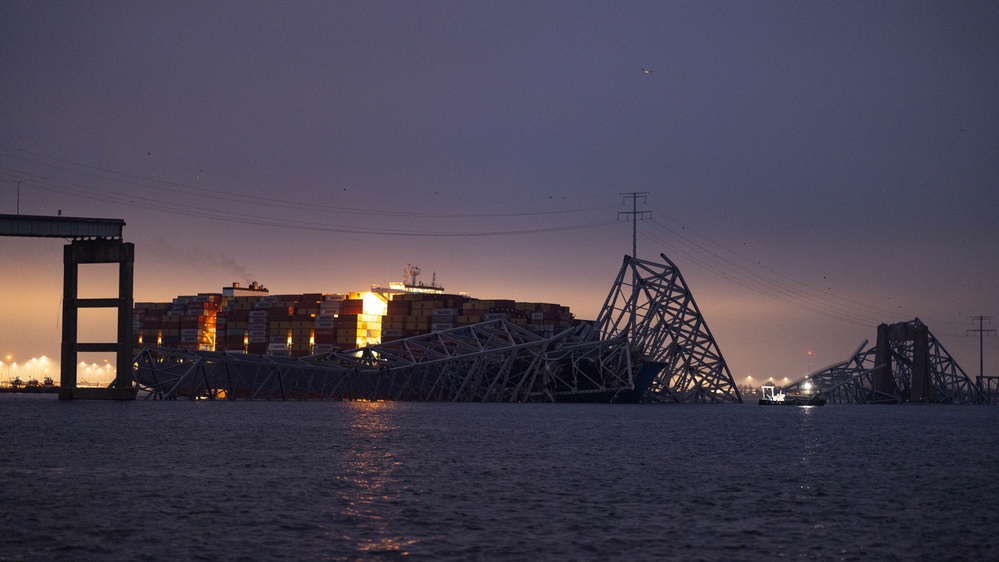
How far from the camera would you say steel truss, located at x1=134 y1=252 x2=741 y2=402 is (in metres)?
126

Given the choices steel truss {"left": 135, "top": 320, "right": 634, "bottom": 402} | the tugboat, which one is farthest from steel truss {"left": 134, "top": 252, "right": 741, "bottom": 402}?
the tugboat

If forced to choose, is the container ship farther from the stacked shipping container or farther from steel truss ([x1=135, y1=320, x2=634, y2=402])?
steel truss ([x1=135, y1=320, x2=634, y2=402])

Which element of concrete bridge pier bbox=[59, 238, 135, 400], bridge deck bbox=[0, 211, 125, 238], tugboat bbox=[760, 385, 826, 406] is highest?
bridge deck bbox=[0, 211, 125, 238]

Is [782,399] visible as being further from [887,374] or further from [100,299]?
[100,299]

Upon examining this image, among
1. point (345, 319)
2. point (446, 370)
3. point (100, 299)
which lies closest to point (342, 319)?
point (345, 319)

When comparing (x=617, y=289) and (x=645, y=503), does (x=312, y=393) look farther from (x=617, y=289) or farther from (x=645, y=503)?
(x=645, y=503)

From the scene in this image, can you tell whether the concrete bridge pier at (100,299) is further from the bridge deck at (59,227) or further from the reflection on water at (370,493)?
the reflection on water at (370,493)

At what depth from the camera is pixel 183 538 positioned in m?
29.4

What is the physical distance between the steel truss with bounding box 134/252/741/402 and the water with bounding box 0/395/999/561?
2087 inches

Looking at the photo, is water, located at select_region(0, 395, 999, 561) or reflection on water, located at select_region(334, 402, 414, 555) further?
reflection on water, located at select_region(334, 402, 414, 555)

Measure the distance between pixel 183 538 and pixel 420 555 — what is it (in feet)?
21.3

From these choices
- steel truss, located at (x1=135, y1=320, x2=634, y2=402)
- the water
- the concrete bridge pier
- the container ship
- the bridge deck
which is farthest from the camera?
the container ship

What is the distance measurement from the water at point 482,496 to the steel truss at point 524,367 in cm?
5301

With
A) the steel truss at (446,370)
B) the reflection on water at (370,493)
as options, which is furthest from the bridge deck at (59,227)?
the reflection on water at (370,493)
